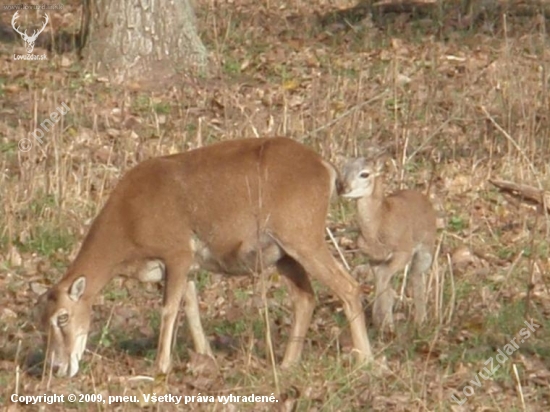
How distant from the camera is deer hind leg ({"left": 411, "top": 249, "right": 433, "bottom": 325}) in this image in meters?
8.39

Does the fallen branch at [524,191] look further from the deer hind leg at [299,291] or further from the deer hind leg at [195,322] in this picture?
the deer hind leg at [195,322]

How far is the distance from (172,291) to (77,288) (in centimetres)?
52

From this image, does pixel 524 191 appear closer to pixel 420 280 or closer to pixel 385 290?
pixel 420 280

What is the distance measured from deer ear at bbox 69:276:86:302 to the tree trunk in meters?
6.48

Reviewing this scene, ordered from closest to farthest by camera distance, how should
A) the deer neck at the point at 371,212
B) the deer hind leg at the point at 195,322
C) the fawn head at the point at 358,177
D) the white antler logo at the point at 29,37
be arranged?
the deer hind leg at the point at 195,322
the fawn head at the point at 358,177
the deer neck at the point at 371,212
the white antler logo at the point at 29,37

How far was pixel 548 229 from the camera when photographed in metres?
9.73

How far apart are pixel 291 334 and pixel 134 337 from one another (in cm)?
106

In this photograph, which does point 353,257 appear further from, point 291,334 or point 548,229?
point 291,334

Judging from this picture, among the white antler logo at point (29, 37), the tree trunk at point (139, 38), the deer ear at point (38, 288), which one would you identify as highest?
the tree trunk at point (139, 38)

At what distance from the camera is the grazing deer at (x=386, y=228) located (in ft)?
28.2

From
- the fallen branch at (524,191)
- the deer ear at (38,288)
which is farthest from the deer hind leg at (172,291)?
the fallen branch at (524,191)

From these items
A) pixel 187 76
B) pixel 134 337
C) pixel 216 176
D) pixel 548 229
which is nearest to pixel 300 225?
pixel 216 176

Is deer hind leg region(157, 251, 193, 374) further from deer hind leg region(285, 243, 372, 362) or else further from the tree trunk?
the tree trunk

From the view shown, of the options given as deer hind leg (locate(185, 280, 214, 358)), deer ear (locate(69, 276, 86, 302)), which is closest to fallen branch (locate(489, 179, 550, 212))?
deer hind leg (locate(185, 280, 214, 358))
